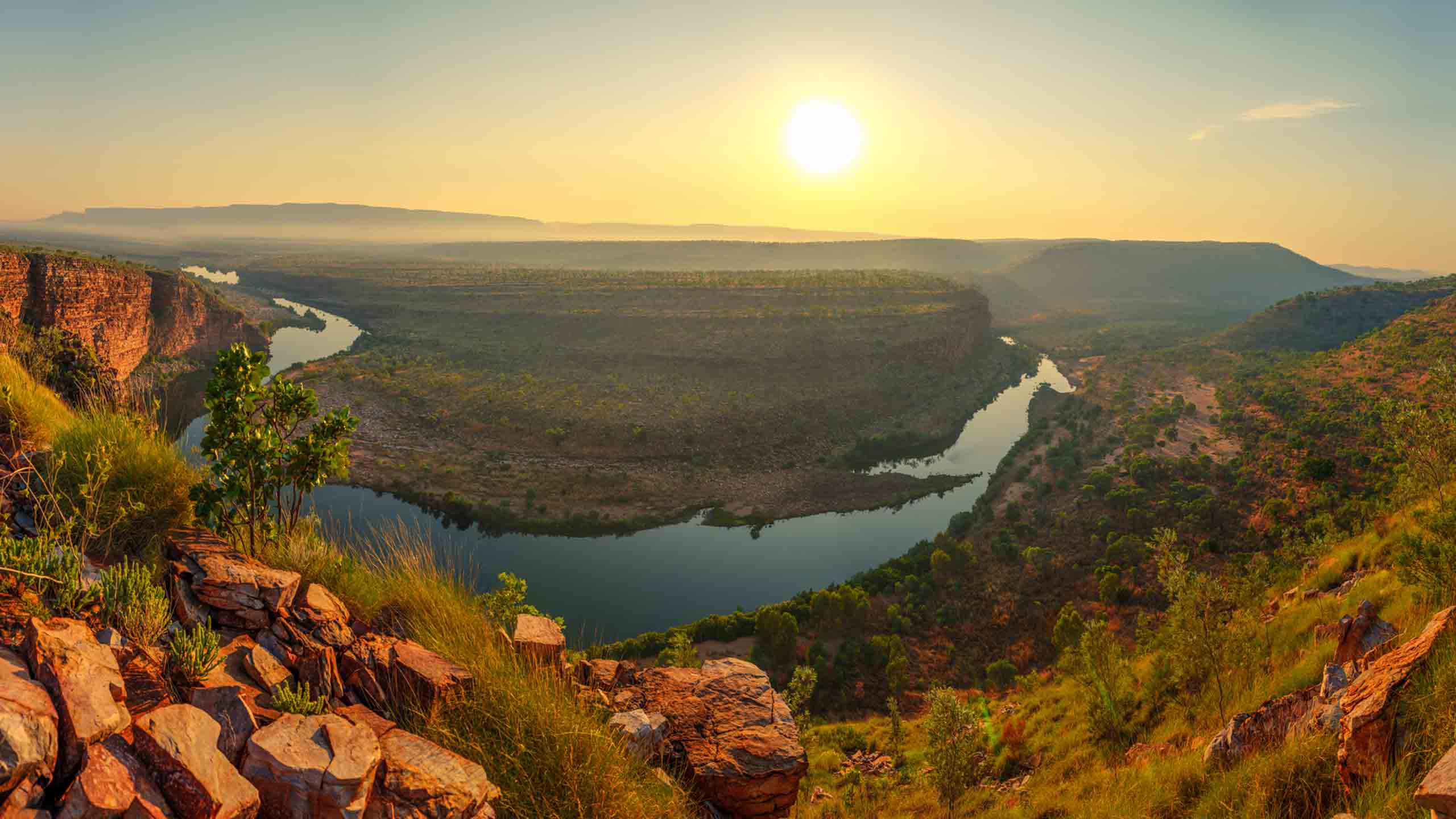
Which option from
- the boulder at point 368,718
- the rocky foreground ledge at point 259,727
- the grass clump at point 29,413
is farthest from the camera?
the grass clump at point 29,413

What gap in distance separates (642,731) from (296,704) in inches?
138

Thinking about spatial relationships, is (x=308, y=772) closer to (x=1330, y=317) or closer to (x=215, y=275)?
(x=1330, y=317)

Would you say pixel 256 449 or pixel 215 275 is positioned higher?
pixel 215 275

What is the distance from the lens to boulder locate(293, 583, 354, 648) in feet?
18.6

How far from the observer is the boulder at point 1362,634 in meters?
7.62

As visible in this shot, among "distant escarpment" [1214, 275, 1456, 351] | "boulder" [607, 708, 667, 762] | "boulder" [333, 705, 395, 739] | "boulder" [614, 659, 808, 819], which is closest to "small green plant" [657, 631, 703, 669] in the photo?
"boulder" [614, 659, 808, 819]

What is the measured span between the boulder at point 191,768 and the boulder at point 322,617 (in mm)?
1930

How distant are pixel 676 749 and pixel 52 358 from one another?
13.4 meters

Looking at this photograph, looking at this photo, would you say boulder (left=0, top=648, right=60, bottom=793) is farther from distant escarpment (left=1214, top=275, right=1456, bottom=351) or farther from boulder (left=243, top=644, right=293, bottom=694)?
distant escarpment (left=1214, top=275, right=1456, bottom=351)

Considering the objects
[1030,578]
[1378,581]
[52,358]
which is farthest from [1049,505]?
[52,358]

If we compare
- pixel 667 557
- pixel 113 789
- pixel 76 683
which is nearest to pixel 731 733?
pixel 113 789

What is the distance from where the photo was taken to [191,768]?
3.44 m

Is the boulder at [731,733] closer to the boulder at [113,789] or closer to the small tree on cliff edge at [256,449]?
the small tree on cliff edge at [256,449]

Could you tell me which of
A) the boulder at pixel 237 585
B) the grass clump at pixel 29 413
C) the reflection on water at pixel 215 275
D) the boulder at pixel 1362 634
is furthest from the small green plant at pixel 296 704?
the reflection on water at pixel 215 275
